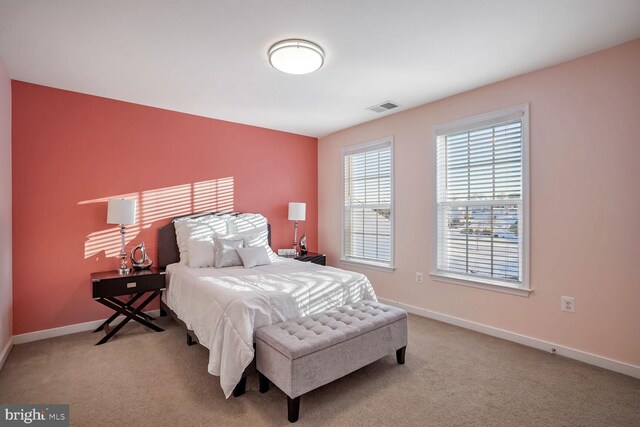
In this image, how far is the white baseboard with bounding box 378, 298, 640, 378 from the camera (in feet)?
8.23

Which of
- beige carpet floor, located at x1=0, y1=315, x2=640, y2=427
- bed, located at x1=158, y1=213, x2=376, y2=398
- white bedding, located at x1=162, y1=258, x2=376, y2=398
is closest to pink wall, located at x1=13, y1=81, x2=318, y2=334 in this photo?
bed, located at x1=158, y1=213, x2=376, y2=398

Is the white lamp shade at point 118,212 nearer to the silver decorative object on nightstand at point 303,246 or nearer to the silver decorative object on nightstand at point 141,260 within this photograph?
the silver decorative object on nightstand at point 141,260

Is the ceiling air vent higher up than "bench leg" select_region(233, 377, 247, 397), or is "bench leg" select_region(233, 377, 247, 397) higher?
the ceiling air vent

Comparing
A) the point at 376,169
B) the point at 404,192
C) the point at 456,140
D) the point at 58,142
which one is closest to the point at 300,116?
the point at 376,169

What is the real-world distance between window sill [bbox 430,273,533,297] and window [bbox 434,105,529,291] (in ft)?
0.03

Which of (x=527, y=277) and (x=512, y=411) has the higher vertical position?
(x=527, y=277)

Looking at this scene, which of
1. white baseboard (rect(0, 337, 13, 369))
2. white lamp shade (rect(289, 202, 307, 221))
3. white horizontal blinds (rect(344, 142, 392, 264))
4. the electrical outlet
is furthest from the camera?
white lamp shade (rect(289, 202, 307, 221))

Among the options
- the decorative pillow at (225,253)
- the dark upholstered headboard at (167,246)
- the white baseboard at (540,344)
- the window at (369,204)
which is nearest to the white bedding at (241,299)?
the decorative pillow at (225,253)

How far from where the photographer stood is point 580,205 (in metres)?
2.73

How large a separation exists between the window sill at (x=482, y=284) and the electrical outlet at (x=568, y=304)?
25cm

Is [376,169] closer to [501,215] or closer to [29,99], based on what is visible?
[501,215]

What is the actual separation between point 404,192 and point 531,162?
1458mm

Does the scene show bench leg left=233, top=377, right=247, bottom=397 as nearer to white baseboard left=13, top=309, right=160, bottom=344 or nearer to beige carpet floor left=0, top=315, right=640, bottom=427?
beige carpet floor left=0, top=315, right=640, bottom=427

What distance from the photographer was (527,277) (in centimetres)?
302
